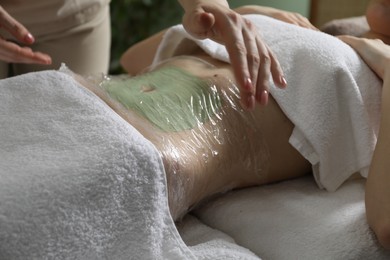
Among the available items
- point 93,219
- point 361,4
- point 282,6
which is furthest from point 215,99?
point 361,4

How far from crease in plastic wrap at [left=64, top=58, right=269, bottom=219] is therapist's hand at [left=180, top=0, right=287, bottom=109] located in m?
0.13

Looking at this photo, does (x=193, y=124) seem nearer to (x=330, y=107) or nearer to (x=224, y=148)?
(x=224, y=148)

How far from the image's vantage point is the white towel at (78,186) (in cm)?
86

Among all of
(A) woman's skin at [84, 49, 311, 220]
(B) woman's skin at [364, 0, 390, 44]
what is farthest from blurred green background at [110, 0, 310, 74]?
(A) woman's skin at [84, 49, 311, 220]

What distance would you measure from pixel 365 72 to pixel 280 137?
0.23m

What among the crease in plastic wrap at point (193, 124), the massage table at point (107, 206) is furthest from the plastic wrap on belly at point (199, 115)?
Result: the massage table at point (107, 206)

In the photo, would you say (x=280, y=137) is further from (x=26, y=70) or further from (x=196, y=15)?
(x=26, y=70)

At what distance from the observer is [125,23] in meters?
2.82

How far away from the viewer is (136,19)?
2805mm

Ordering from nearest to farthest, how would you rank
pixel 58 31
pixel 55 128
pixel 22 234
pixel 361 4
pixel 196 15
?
pixel 22 234, pixel 55 128, pixel 196 15, pixel 58 31, pixel 361 4

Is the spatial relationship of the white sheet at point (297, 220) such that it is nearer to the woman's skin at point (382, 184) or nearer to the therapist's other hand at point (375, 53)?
the woman's skin at point (382, 184)

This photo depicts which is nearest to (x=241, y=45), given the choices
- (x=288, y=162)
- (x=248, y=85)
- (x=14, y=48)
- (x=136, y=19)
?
(x=248, y=85)

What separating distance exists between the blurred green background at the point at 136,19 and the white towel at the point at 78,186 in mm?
1721

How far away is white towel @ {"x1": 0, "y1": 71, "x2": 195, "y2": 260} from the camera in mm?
859
